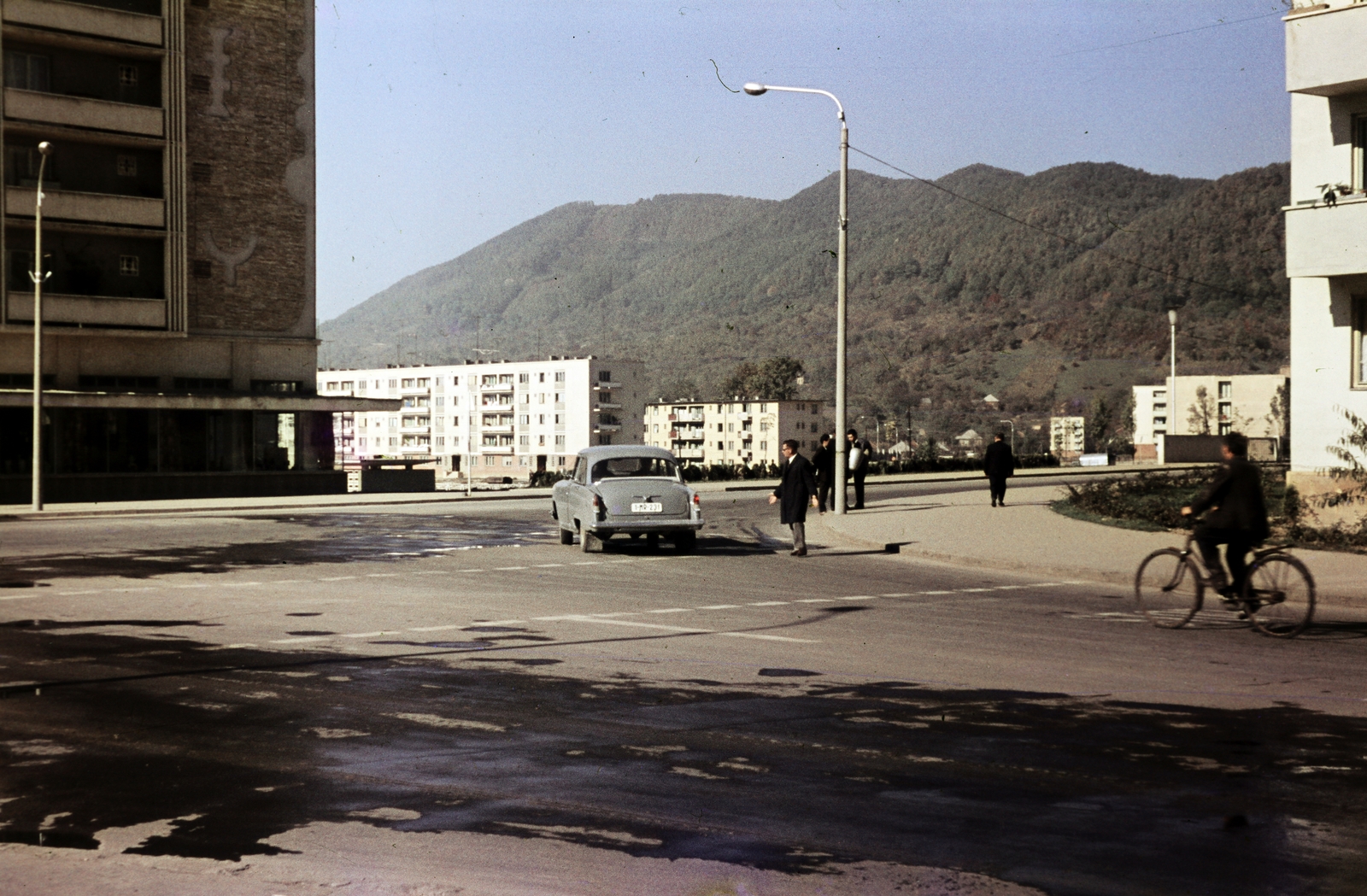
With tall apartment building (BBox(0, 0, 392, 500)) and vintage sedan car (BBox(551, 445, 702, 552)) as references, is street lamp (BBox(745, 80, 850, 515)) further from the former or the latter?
tall apartment building (BBox(0, 0, 392, 500))

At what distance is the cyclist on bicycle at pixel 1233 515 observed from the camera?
13.1 m

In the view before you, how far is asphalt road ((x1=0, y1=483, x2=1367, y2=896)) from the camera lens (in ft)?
17.9

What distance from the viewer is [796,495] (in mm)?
21922

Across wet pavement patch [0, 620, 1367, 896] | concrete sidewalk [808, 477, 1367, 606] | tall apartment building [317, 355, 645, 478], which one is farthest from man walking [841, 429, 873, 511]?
tall apartment building [317, 355, 645, 478]

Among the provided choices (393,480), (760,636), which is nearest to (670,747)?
(760,636)

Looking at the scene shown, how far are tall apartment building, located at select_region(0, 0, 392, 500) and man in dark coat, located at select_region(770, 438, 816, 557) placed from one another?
105 ft

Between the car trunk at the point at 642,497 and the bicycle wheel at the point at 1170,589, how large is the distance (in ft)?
30.6

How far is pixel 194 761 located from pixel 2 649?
17.4ft

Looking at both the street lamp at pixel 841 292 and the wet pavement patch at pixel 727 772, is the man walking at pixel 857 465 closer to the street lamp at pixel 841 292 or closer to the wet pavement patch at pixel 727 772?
the street lamp at pixel 841 292

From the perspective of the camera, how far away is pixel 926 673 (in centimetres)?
1032

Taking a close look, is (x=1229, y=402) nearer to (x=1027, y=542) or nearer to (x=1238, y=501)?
(x=1027, y=542)

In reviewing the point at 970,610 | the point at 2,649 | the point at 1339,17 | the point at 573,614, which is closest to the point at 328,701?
the point at 2,649

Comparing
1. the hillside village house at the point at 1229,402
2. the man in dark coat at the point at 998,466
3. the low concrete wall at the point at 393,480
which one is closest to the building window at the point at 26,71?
the low concrete wall at the point at 393,480

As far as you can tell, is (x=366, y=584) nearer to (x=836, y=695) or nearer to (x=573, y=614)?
(x=573, y=614)
